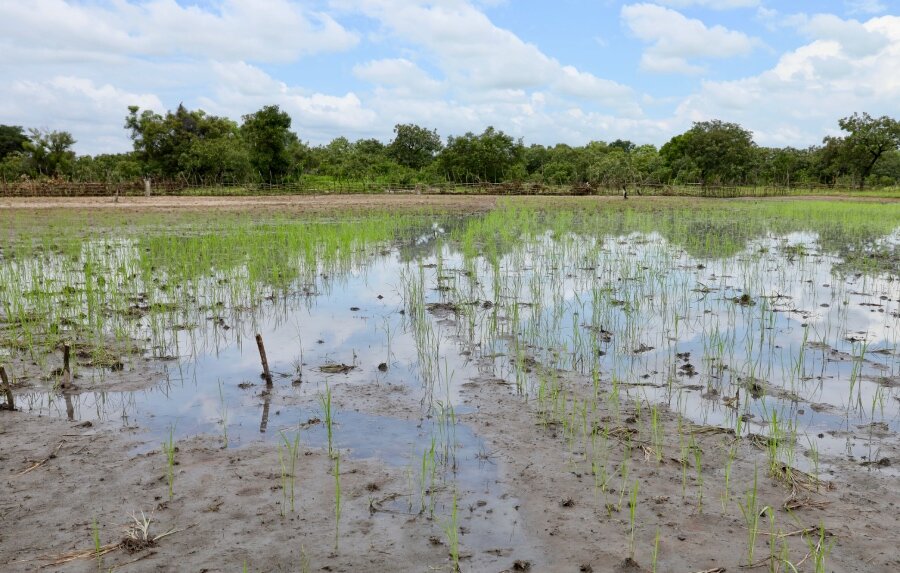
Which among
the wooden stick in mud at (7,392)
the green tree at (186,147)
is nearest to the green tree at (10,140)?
the green tree at (186,147)

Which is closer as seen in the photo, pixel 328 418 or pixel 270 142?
pixel 328 418

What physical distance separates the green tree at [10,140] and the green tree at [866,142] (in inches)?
2702

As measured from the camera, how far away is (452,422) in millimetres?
4461

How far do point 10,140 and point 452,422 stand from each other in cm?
6656

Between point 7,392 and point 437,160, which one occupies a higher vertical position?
point 437,160

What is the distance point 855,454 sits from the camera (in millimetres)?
3898

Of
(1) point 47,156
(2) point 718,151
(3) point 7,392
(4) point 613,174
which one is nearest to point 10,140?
(1) point 47,156

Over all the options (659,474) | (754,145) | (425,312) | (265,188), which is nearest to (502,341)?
(425,312)

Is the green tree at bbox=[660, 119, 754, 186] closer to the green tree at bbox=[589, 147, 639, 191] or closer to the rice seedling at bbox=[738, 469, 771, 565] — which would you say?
the green tree at bbox=[589, 147, 639, 191]

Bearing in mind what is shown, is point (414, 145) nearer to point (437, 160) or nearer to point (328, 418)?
point (437, 160)

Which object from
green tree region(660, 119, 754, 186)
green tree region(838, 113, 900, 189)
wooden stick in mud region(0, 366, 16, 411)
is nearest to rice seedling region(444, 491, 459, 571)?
wooden stick in mud region(0, 366, 16, 411)

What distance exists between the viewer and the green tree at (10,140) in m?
55.8

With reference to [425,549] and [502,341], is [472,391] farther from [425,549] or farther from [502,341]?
[425,549]

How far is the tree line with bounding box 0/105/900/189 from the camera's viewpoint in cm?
3938
